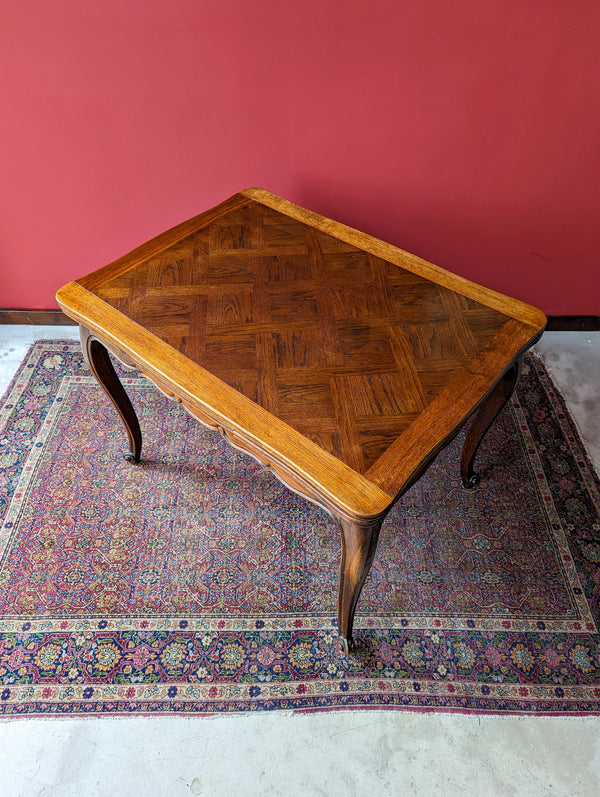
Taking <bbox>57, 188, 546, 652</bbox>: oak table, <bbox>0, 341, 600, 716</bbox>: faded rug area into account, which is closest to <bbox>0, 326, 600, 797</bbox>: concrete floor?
<bbox>0, 341, 600, 716</bbox>: faded rug area

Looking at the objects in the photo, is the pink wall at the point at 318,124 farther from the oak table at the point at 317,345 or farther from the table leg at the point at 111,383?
the table leg at the point at 111,383

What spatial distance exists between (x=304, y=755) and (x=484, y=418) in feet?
3.19

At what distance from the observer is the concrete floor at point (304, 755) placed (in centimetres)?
133

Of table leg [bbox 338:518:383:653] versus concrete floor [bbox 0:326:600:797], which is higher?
table leg [bbox 338:518:383:653]

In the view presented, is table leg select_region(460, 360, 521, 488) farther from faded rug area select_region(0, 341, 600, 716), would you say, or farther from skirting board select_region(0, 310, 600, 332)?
skirting board select_region(0, 310, 600, 332)

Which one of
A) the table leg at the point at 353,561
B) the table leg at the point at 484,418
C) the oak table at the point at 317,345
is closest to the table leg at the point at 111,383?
the oak table at the point at 317,345

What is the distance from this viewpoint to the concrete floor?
1333 mm

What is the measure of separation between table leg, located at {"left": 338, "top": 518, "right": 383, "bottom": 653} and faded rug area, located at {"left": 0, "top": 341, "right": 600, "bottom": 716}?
0.17 metres

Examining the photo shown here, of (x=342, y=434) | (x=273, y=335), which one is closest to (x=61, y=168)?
(x=273, y=335)

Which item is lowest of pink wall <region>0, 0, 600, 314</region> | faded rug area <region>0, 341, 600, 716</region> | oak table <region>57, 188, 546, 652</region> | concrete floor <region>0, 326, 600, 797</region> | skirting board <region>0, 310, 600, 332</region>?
concrete floor <region>0, 326, 600, 797</region>

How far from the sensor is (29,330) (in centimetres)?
235

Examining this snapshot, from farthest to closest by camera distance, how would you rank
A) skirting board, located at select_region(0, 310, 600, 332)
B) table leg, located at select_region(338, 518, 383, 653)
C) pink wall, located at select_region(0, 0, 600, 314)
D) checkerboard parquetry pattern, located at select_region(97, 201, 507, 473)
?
skirting board, located at select_region(0, 310, 600, 332), pink wall, located at select_region(0, 0, 600, 314), checkerboard parquetry pattern, located at select_region(97, 201, 507, 473), table leg, located at select_region(338, 518, 383, 653)

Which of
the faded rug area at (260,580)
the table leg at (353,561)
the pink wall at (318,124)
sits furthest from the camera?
the pink wall at (318,124)

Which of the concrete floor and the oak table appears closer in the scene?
the oak table
